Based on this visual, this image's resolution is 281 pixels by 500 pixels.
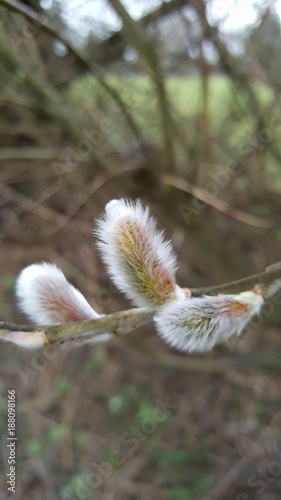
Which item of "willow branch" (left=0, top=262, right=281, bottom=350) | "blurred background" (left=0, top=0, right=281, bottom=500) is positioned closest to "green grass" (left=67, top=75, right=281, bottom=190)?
"blurred background" (left=0, top=0, right=281, bottom=500)

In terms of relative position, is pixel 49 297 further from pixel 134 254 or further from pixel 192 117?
pixel 192 117

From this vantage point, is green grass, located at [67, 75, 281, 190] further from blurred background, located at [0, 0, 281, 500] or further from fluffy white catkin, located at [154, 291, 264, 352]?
fluffy white catkin, located at [154, 291, 264, 352]

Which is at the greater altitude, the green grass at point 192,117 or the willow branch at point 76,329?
the green grass at point 192,117

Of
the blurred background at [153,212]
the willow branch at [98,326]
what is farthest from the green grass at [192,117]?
the willow branch at [98,326]

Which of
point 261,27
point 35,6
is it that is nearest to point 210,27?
point 261,27

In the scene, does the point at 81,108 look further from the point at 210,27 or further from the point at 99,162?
the point at 210,27

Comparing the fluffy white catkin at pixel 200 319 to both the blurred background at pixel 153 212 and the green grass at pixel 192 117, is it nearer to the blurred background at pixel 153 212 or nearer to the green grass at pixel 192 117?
the blurred background at pixel 153 212

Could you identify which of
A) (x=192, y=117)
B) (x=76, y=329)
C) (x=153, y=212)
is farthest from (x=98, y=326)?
(x=192, y=117)
